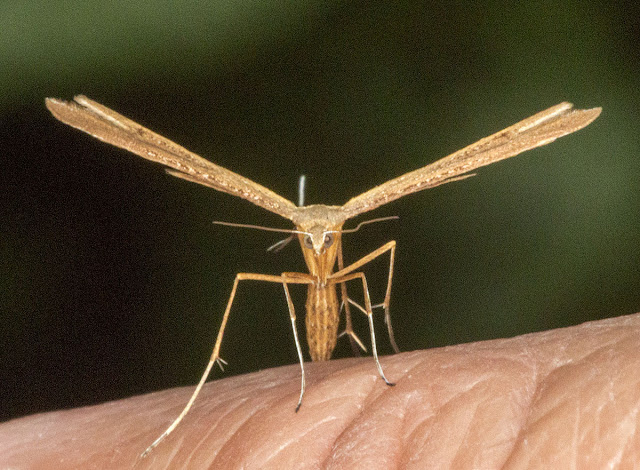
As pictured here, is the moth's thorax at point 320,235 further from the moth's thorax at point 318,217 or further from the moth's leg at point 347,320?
the moth's leg at point 347,320

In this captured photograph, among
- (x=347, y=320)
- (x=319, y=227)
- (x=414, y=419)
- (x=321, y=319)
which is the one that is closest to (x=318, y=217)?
(x=319, y=227)

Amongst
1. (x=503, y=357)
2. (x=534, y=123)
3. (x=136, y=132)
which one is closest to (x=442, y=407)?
(x=503, y=357)

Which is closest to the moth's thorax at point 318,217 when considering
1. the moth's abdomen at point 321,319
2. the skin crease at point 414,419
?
the moth's abdomen at point 321,319

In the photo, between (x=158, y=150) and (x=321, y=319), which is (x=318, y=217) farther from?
(x=158, y=150)

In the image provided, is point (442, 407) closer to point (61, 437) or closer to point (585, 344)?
point (585, 344)

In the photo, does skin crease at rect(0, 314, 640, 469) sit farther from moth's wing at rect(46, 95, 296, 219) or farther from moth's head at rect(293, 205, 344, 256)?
moth's wing at rect(46, 95, 296, 219)

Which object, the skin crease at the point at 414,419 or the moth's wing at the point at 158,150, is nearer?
the skin crease at the point at 414,419
